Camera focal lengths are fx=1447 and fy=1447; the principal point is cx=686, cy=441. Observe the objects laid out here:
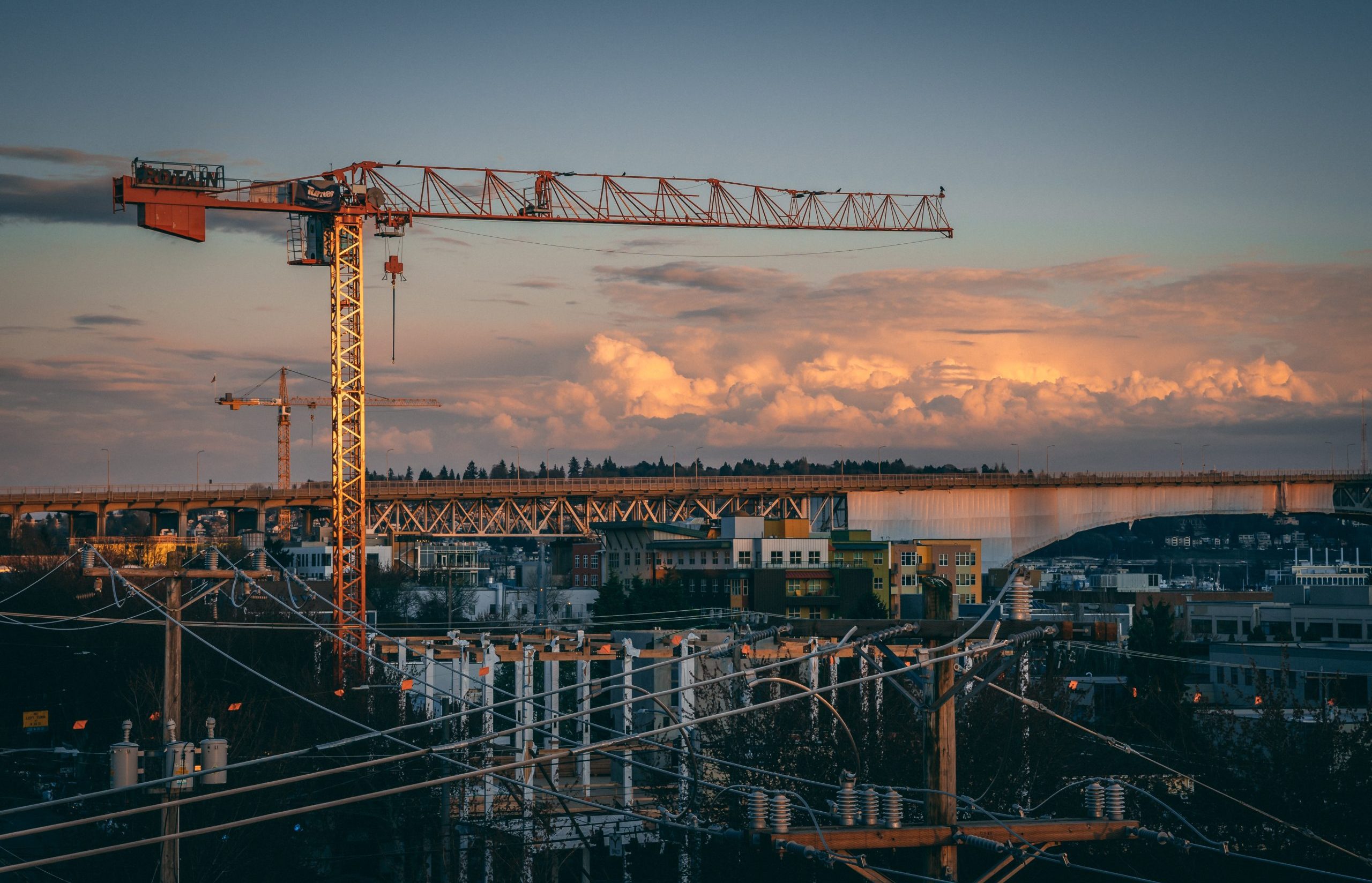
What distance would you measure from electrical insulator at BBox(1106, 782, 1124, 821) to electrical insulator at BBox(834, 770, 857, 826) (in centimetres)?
270

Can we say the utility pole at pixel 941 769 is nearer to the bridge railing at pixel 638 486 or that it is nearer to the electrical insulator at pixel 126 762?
the electrical insulator at pixel 126 762

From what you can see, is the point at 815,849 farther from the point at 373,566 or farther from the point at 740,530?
the point at 373,566

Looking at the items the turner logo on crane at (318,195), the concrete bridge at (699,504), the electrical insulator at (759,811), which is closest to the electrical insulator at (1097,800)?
the electrical insulator at (759,811)

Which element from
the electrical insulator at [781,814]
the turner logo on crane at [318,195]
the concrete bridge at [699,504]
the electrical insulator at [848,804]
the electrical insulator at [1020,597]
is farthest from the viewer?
the concrete bridge at [699,504]

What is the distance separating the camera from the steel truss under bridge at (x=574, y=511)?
392 feet

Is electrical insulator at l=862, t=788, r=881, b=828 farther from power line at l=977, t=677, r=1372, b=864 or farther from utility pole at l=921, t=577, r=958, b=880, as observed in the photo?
power line at l=977, t=677, r=1372, b=864

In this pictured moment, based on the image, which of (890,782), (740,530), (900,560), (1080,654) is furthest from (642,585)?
(890,782)

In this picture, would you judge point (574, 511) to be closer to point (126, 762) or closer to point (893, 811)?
point (126, 762)

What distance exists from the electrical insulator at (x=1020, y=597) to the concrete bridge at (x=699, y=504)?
101 metres

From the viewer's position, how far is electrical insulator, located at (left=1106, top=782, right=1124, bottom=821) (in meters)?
15.5

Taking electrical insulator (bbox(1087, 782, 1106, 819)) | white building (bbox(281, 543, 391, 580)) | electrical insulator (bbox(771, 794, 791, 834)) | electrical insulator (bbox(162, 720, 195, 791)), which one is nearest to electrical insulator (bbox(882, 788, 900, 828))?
electrical insulator (bbox(771, 794, 791, 834))

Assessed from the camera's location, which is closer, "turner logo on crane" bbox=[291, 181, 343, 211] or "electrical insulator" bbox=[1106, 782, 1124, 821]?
"electrical insulator" bbox=[1106, 782, 1124, 821]

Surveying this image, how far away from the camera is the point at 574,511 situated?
121 metres

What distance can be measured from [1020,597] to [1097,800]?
248cm
